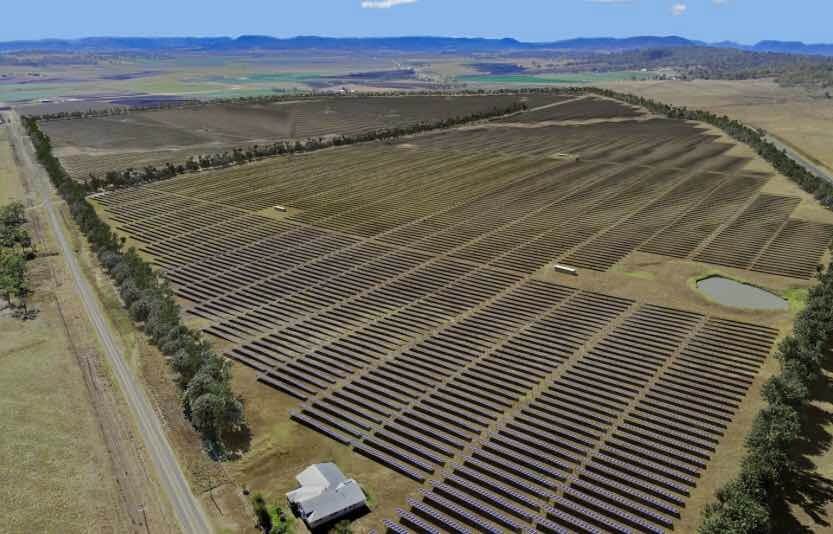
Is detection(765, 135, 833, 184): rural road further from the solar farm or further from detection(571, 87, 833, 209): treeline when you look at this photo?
the solar farm

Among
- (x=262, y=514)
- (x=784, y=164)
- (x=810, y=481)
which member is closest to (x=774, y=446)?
(x=810, y=481)

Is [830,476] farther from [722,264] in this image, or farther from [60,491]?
[60,491]

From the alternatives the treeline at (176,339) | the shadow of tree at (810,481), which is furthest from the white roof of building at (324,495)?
the shadow of tree at (810,481)

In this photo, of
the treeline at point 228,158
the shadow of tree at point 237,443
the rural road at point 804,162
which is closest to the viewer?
the shadow of tree at point 237,443

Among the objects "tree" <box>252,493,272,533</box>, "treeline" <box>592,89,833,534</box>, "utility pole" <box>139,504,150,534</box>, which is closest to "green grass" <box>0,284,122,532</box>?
"utility pole" <box>139,504,150,534</box>

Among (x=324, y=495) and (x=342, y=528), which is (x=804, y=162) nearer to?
(x=324, y=495)

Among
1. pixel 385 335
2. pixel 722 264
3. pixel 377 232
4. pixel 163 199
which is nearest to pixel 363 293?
pixel 385 335

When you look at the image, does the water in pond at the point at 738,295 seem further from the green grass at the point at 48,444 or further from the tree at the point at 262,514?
the green grass at the point at 48,444
